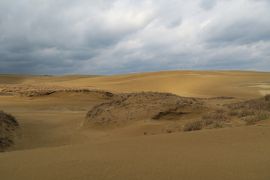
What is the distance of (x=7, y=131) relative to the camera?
1163cm

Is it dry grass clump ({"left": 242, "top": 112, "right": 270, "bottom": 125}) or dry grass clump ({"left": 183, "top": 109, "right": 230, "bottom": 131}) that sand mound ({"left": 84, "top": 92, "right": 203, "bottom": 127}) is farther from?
dry grass clump ({"left": 242, "top": 112, "right": 270, "bottom": 125})

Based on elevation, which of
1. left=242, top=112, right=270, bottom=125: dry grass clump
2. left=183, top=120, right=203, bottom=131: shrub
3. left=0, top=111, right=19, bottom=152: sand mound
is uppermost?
left=242, top=112, right=270, bottom=125: dry grass clump

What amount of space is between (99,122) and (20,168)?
26.5 feet

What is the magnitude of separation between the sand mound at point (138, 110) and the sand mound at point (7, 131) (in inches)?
93.5

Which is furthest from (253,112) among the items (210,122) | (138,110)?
(138,110)

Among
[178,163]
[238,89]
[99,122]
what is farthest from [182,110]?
[238,89]

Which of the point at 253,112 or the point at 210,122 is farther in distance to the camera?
the point at 253,112

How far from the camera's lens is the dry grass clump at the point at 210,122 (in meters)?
9.98

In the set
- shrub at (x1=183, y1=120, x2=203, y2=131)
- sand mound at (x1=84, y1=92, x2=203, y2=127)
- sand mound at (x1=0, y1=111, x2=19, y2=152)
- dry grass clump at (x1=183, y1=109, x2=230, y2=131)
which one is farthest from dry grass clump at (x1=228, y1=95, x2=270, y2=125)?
sand mound at (x1=0, y1=111, x2=19, y2=152)

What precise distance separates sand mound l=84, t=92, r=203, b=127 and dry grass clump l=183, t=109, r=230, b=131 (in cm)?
160

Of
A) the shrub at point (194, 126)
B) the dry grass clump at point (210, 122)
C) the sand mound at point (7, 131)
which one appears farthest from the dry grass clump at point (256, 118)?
the sand mound at point (7, 131)

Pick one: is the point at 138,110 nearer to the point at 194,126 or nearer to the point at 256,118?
the point at 194,126

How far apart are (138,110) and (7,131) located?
13.6 feet

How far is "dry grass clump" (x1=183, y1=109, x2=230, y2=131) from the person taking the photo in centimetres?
998
